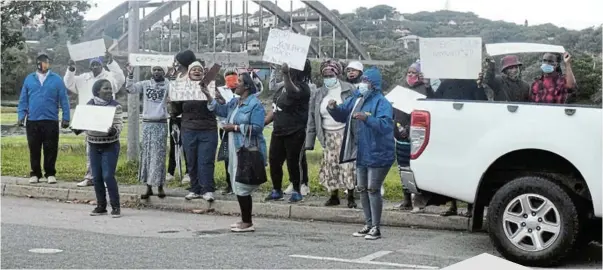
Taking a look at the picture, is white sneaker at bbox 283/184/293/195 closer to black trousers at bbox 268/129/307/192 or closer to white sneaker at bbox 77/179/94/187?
black trousers at bbox 268/129/307/192

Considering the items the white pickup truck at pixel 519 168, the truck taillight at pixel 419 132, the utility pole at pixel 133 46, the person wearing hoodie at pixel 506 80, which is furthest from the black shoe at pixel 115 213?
the person wearing hoodie at pixel 506 80

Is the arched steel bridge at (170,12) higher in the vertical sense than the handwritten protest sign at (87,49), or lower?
higher

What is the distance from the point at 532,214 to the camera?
7172 mm

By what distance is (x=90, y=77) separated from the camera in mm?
12359

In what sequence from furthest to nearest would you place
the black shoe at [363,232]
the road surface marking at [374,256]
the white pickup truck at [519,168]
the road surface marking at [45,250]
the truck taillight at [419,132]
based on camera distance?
the black shoe at [363,232], the truck taillight at [419,132], the road surface marking at [45,250], the road surface marking at [374,256], the white pickup truck at [519,168]

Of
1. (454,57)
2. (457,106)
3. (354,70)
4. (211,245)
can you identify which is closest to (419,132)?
(457,106)

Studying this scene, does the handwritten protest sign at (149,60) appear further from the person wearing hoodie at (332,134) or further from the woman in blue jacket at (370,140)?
the woman in blue jacket at (370,140)

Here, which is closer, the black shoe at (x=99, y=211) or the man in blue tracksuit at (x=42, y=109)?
the black shoe at (x=99, y=211)

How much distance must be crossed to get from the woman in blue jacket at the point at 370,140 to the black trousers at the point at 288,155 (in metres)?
1.75

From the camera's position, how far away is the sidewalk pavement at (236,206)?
9.31 m

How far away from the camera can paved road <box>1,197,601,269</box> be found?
23.5ft

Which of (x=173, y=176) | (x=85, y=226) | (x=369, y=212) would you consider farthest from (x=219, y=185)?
(x=369, y=212)

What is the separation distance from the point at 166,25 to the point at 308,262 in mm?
10810

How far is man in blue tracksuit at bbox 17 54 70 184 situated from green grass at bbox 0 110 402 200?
2.13 feet
